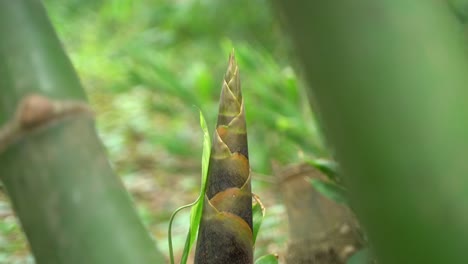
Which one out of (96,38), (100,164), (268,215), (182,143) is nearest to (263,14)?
(96,38)

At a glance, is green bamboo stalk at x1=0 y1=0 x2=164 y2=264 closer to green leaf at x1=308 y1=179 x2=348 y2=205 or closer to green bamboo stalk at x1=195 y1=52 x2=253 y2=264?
green bamboo stalk at x1=195 y1=52 x2=253 y2=264

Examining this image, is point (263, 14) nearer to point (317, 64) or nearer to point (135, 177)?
point (135, 177)

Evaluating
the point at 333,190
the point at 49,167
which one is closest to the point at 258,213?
the point at 333,190

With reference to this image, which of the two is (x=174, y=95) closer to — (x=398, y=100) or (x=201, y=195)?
(x=201, y=195)

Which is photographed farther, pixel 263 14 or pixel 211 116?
pixel 263 14

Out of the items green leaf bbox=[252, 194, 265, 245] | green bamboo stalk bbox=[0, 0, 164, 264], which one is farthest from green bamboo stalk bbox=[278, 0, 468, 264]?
green leaf bbox=[252, 194, 265, 245]

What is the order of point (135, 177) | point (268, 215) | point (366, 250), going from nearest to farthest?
point (366, 250)
point (268, 215)
point (135, 177)
